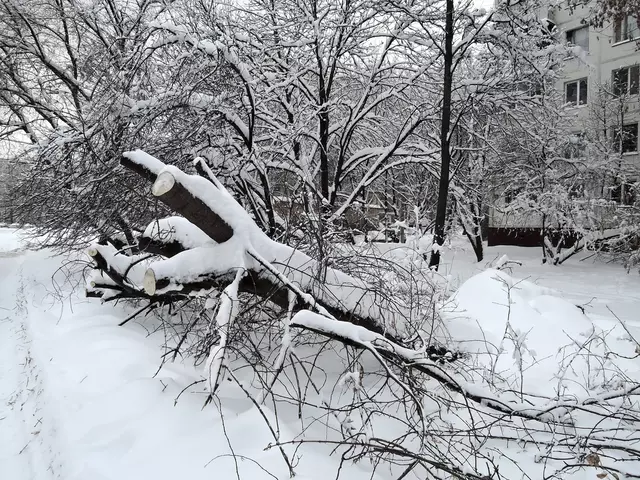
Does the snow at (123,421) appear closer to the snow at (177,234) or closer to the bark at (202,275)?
the bark at (202,275)

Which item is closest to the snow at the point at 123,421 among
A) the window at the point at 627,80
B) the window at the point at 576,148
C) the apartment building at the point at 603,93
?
the window at the point at 576,148

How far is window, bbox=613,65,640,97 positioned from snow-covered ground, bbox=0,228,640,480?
58.8ft

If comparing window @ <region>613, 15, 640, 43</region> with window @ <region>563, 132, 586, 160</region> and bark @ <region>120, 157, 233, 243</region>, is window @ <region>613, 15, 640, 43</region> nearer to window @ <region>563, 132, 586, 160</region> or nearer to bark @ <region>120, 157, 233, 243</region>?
window @ <region>563, 132, 586, 160</region>

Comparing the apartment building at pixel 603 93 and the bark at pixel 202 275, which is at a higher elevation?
the apartment building at pixel 603 93

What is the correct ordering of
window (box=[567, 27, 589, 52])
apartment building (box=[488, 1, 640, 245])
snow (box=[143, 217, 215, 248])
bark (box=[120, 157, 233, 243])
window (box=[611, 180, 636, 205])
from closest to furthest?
bark (box=[120, 157, 233, 243]) < snow (box=[143, 217, 215, 248]) < window (box=[611, 180, 636, 205]) < apartment building (box=[488, 1, 640, 245]) < window (box=[567, 27, 589, 52])

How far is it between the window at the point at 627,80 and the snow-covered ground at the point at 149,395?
17.9 m

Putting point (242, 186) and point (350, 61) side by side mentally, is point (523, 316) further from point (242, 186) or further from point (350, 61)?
point (350, 61)

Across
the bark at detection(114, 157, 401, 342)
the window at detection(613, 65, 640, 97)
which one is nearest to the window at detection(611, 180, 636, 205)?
the window at detection(613, 65, 640, 97)

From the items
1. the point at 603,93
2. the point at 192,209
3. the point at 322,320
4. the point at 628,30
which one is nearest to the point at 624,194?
the point at 603,93

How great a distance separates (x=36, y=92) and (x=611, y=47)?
24452 mm

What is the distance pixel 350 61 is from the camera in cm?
988

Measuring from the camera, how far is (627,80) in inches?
843

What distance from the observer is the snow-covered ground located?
2.73 metres

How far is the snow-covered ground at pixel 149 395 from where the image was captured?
107 inches
